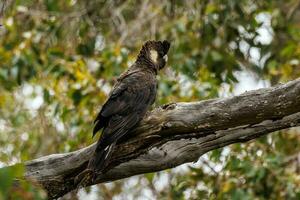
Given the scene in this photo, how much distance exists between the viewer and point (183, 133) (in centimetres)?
362

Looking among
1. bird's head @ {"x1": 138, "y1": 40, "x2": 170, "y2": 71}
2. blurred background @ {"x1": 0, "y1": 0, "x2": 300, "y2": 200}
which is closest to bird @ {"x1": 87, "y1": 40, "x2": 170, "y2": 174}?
bird's head @ {"x1": 138, "y1": 40, "x2": 170, "y2": 71}

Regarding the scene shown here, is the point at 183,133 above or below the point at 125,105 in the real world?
below

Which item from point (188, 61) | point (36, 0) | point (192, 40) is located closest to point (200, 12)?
point (192, 40)

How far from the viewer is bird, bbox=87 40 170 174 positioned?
3.60 meters

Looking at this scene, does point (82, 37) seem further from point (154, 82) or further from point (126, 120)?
point (126, 120)

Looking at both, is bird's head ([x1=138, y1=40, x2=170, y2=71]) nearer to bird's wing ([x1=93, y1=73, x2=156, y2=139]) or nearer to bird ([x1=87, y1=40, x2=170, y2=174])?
bird ([x1=87, y1=40, x2=170, y2=174])

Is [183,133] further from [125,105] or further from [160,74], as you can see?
[160,74]

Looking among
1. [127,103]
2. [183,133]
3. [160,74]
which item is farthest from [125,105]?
[160,74]

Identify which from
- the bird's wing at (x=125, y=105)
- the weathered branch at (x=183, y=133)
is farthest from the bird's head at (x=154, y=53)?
the weathered branch at (x=183, y=133)

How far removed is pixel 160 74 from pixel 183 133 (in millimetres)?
2373

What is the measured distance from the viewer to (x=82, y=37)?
6484mm

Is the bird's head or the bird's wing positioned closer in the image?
the bird's wing

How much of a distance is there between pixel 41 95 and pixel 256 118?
3155 millimetres

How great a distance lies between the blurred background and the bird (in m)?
1.08
